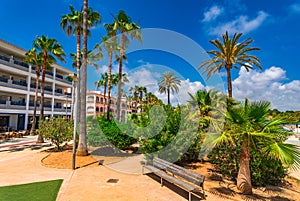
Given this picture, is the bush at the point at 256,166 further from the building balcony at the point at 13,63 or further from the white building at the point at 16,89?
the building balcony at the point at 13,63

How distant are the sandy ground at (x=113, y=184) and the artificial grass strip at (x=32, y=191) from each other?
0.31m

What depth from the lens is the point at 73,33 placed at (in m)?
17.4

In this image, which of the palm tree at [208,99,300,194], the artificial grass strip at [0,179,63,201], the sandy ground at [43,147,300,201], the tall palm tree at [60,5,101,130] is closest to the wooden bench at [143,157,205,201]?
the sandy ground at [43,147,300,201]

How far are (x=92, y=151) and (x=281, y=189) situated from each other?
11537mm

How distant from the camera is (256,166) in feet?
24.8

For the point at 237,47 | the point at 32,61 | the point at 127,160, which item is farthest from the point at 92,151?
the point at 237,47

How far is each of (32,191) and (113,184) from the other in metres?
2.92

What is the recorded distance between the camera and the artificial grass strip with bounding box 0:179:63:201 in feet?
20.1

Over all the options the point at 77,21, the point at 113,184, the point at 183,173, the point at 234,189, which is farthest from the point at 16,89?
the point at 234,189

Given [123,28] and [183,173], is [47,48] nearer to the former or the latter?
[123,28]

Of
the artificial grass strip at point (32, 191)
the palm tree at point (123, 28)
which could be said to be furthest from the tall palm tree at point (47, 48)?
the artificial grass strip at point (32, 191)

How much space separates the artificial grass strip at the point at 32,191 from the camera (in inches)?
241

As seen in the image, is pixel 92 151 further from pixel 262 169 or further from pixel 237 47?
pixel 237 47

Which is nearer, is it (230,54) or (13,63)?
(230,54)
